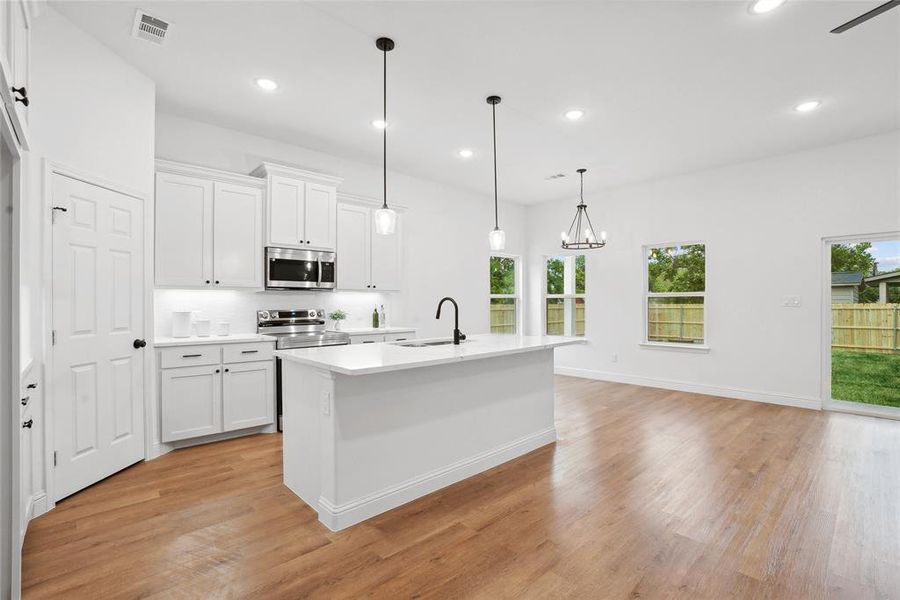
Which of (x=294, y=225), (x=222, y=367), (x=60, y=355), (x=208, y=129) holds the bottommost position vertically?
(x=222, y=367)

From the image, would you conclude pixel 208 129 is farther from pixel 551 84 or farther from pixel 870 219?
pixel 870 219

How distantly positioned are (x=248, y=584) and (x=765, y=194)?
6249 millimetres

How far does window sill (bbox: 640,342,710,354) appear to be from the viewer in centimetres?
577

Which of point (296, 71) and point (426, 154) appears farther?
point (426, 154)

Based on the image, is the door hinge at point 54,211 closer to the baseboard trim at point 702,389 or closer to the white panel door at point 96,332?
the white panel door at point 96,332

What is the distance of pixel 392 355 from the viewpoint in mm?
2691

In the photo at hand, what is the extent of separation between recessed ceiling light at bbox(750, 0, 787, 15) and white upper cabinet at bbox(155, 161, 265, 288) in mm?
4012

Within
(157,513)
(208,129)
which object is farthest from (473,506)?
(208,129)

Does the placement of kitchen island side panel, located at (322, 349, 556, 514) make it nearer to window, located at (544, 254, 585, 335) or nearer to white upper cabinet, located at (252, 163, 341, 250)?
Answer: white upper cabinet, located at (252, 163, 341, 250)

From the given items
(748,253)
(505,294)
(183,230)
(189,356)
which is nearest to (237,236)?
(183,230)

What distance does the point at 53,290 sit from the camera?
263 cm

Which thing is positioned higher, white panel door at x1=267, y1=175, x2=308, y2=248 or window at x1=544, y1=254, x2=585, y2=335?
white panel door at x1=267, y1=175, x2=308, y2=248

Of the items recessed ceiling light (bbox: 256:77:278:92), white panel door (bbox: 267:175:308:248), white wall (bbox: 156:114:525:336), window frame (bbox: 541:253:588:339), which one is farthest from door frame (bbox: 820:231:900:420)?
recessed ceiling light (bbox: 256:77:278:92)

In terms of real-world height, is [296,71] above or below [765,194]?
above
